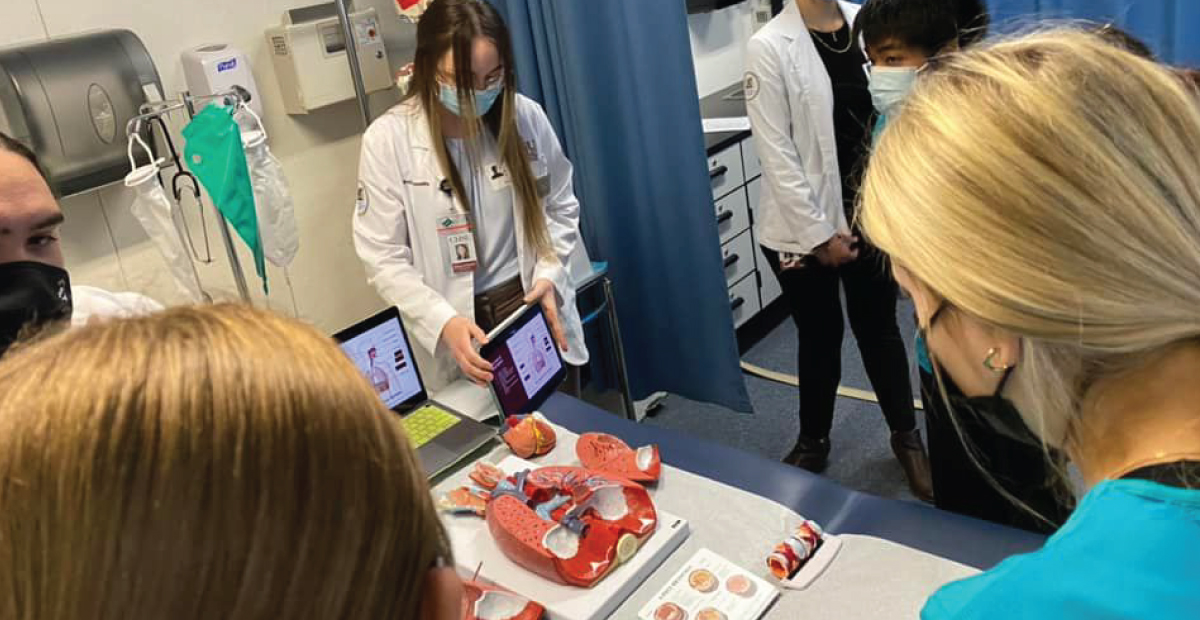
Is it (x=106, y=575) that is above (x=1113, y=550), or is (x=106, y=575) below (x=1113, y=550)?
above

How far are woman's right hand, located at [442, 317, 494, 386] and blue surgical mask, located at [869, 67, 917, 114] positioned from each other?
96 centimetres

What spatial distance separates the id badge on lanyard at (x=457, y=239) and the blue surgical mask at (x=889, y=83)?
94 cm

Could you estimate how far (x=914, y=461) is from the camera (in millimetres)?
2500

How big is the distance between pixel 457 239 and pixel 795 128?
882mm

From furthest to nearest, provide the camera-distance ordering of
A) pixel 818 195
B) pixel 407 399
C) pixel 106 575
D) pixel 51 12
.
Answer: pixel 818 195
pixel 51 12
pixel 407 399
pixel 106 575

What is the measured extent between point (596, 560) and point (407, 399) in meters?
0.63

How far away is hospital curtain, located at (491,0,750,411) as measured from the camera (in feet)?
8.60

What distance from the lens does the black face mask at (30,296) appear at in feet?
3.53

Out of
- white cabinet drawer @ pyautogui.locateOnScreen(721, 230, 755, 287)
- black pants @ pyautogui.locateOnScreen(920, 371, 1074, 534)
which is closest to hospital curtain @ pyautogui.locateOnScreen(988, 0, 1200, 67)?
black pants @ pyautogui.locateOnScreen(920, 371, 1074, 534)

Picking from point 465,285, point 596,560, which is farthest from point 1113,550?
point 465,285

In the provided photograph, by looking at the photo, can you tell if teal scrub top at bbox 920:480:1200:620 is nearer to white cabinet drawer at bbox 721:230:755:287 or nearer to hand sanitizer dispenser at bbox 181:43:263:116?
hand sanitizer dispenser at bbox 181:43:263:116

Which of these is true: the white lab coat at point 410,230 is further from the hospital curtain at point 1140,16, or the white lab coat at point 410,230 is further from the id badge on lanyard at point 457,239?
the hospital curtain at point 1140,16

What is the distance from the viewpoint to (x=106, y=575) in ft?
1.41

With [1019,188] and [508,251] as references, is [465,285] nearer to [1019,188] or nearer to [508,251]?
[508,251]
